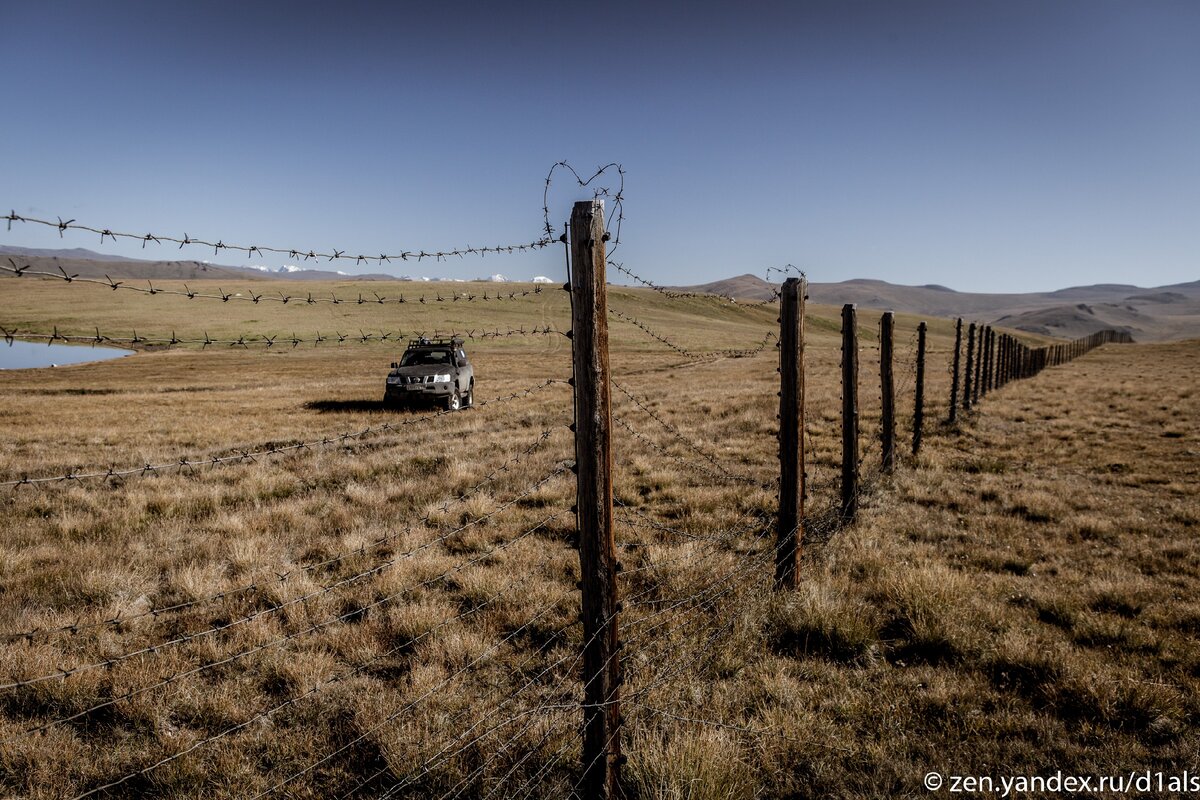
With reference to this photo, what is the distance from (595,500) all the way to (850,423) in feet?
14.6

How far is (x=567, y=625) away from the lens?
4820 mm

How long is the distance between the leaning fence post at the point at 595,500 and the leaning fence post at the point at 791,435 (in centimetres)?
257

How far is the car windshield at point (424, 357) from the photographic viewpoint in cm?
1783

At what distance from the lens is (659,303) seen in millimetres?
100500

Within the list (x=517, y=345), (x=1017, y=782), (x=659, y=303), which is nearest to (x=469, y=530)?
(x=1017, y=782)

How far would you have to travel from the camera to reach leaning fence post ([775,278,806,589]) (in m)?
5.26

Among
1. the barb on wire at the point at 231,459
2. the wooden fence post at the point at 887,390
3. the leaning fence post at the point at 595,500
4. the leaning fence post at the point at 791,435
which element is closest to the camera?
the leaning fence post at the point at 595,500

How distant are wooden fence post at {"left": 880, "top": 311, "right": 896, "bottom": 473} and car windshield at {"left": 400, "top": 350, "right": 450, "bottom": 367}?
12371 mm

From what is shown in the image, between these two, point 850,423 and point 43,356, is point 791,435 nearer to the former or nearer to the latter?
point 850,423

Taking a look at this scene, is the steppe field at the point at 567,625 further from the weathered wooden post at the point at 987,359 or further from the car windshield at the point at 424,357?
the car windshield at the point at 424,357

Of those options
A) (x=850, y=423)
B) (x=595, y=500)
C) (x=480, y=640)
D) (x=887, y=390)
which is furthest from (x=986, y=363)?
(x=595, y=500)

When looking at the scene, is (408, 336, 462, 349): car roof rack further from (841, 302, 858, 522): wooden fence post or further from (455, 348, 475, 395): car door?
(841, 302, 858, 522): wooden fence post

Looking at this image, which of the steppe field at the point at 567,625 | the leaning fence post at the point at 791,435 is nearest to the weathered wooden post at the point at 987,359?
the steppe field at the point at 567,625

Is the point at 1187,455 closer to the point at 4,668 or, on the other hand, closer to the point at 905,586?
the point at 905,586
